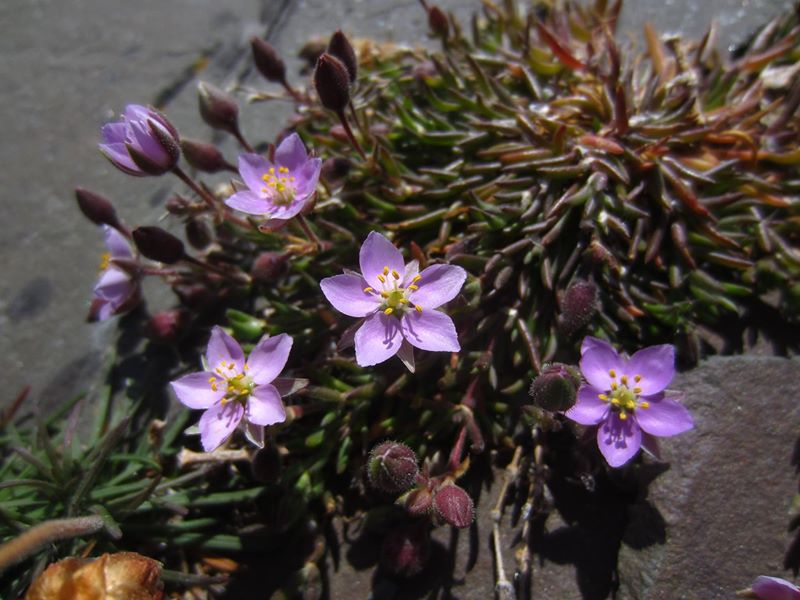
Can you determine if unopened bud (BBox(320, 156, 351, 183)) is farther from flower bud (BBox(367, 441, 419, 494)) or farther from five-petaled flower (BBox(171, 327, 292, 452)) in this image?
flower bud (BBox(367, 441, 419, 494))

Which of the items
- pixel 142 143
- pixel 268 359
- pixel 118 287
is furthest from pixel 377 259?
pixel 118 287

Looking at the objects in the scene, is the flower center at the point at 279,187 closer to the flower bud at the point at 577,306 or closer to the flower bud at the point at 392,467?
the flower bud at the point at 392,467

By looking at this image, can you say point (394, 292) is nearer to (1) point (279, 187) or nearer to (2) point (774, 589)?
(1) point (279, 187)

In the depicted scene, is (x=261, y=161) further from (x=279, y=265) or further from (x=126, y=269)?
(x=126, y=269)

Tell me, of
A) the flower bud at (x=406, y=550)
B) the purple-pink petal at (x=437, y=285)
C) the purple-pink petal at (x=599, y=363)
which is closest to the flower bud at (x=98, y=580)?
the flower bud at (x=406, y=550)

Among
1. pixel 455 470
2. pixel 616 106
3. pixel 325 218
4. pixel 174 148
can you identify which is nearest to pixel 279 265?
pixel 325 218

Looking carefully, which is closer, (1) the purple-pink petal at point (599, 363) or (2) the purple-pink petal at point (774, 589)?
(2) the purple-pink petal at point (774, 589)
